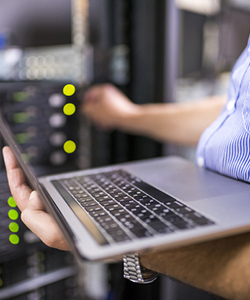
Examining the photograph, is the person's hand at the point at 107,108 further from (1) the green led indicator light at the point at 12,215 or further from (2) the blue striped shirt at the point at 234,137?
(2) the blue striped shirt at the point at 234,137

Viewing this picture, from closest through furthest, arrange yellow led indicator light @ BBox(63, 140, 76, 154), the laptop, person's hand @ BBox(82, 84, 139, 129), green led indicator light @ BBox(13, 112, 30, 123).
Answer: the laptop
green led indicator light @ BBox(13, 112, 30, 123)
yellow led indicator light @ BBox(63, 140, 76, 154)
person's hand @ BBox(82, 84, 139, 129)

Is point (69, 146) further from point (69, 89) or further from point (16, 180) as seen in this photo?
point (16, 180)

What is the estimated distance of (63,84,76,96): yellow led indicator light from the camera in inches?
42.7

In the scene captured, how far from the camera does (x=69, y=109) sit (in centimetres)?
111

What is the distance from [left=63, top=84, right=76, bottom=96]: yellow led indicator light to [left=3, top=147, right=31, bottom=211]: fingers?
562mm

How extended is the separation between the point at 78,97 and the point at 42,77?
152mm

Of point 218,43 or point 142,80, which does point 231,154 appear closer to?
point 142,80

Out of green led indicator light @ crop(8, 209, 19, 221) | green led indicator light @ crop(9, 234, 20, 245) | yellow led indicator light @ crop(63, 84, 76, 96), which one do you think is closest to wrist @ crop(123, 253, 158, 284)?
green led indicator light @ crop(8, 209, 19, 221)

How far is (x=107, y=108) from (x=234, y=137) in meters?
0.71

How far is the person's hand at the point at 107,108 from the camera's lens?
1.24m

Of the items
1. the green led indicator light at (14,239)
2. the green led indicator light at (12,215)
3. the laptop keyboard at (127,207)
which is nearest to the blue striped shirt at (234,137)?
the laptop keyboard at (127,207)

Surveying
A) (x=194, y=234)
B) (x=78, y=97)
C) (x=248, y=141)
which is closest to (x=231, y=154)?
(x=248, y=141)

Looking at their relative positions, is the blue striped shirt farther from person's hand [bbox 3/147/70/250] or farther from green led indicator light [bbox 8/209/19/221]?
green led indicator light [bbox 8/209/19/221]

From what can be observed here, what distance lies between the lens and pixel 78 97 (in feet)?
3.72
